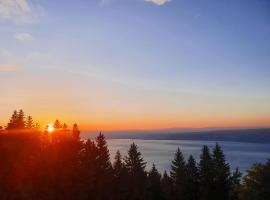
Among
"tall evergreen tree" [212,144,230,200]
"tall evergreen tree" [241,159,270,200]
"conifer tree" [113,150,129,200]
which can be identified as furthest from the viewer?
"tall evergreen tree" [212,144,230,200]

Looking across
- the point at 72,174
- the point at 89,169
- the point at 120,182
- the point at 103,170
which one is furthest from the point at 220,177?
the point at 72,174

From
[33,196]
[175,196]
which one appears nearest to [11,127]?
[33,196]

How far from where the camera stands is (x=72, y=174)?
40375mm

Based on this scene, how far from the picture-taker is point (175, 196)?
49156 millimetres

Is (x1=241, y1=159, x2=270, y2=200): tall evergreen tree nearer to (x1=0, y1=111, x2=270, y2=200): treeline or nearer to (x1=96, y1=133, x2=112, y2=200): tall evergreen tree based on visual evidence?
(x1=0, y1=111, x2=270, y2=200): treeline

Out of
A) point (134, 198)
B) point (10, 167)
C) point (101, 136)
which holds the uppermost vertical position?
point (101, 136)

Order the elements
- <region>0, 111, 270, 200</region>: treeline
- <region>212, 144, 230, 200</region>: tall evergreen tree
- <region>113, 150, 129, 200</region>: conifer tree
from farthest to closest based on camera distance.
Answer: <region>212, 144, 230, 200</region>: tall evergreen tree < <region>113, 150, 129, 200</region>: conifer tree < <region>0, 111, 270, 200</region>: treeline

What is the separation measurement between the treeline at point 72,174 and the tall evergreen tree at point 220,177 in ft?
0.54

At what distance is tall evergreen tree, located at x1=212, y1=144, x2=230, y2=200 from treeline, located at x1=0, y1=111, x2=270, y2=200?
17 centimetres

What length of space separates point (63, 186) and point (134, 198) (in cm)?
1332

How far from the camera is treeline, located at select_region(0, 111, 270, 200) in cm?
3466

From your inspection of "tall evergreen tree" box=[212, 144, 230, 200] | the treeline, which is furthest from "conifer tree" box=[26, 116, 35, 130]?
"tall evergreen tree" box=[212, 144, 230, 200]

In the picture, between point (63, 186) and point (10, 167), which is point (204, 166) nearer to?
point (63, 186)

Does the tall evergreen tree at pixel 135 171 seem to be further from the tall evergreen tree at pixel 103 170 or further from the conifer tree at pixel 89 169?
the conifer tree at pixel 89 169
